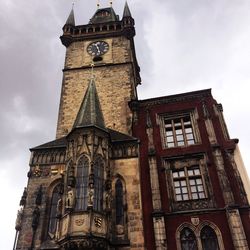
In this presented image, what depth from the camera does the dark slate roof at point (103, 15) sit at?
3309 cm

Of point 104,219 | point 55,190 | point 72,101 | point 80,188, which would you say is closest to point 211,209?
point 104,219

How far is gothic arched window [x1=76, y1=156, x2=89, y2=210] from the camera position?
48.9 feet

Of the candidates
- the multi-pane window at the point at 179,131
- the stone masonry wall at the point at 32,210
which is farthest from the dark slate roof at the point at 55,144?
the multi-pane window at the point at 179,131

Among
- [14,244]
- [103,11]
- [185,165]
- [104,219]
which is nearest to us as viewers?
[104,219]

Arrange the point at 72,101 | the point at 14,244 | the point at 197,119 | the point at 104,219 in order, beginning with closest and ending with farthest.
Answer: the point at 104,219 → the point at 14,244 → the point at 197,119 → the point at 72,101

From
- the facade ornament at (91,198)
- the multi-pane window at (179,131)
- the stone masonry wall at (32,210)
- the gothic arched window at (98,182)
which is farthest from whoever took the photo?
the multi-pane window at (179,131)

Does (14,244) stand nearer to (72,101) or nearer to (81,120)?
(81,120)

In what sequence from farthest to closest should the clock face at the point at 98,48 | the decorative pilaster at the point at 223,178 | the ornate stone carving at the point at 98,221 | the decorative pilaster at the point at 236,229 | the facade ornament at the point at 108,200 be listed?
the clock face at the point at 98,48, the decorative pilaster at the point at 223,178, the facade ornament at the point at 108,200, the ornate stone carving at the point at 98,221, the decorative pilaster at the point at 236,229

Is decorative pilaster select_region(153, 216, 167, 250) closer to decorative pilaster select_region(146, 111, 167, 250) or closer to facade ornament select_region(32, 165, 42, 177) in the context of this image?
decorative pilaster select_region(146, 111, 167, 250)

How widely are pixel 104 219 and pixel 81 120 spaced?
19.3 feet

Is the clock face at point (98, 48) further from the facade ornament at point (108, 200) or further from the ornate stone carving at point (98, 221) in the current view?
the ornate stone carving at point (98, 221)

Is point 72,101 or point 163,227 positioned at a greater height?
point 72,101

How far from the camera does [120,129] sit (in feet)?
72.1

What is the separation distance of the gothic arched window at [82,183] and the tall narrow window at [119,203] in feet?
6.90
